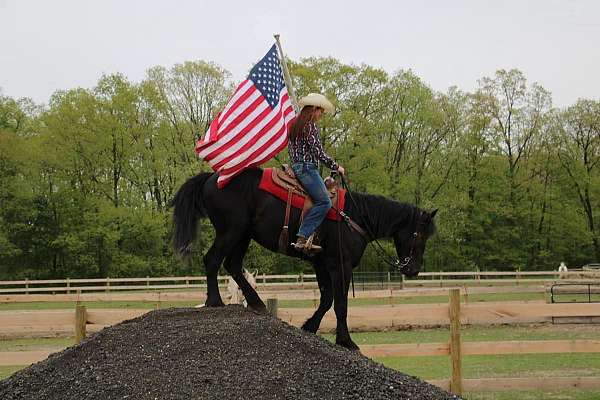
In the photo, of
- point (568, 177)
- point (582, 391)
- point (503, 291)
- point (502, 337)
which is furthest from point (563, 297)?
point (568, 177)

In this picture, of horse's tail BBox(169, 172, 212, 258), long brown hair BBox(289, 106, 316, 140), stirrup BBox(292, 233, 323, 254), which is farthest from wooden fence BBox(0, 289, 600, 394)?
long brown hair BBox(289, 106, 316, 140)

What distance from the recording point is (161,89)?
41812 millimetres

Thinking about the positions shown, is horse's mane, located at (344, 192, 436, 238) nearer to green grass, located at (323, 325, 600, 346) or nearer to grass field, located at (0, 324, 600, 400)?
grass field, located at (0, 324, 600, 400)

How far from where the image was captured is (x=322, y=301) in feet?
24.3

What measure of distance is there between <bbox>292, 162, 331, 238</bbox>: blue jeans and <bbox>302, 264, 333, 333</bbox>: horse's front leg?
0.74 meters

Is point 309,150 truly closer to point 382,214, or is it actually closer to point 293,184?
point 293,184

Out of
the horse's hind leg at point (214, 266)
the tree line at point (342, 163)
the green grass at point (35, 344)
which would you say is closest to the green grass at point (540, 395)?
the horse's hind leg at point (214, 266)

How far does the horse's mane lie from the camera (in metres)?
7.50

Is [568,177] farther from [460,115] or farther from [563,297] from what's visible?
[563,297]

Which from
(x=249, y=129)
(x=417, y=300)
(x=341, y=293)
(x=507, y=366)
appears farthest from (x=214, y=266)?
(x=417, y=300)

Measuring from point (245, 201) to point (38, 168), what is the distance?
34.9m

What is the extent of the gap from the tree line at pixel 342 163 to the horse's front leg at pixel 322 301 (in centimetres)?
2590

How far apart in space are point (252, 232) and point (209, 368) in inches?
83.2

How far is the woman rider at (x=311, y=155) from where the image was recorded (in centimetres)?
697
